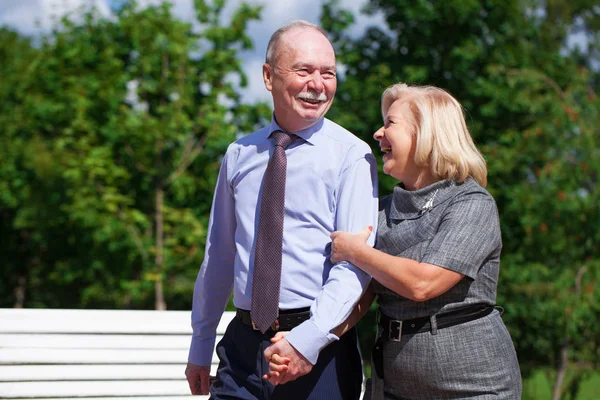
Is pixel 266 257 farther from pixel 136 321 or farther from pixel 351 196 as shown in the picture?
pixel 136 321

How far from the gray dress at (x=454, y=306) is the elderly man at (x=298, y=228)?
0.51 ft

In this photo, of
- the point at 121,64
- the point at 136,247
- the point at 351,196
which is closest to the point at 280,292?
the point at 351,196

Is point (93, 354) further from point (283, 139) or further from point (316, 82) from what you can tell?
point (316, 82)

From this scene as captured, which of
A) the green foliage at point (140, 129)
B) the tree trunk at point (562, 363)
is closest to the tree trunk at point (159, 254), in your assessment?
the green foliage at point (140, 129)

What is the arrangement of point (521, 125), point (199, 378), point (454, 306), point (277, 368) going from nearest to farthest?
point (277, 368) → point (454, 306) → point (199, 378) → point (521, 125)

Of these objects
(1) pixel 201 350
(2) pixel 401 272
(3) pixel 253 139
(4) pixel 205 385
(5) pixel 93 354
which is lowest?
(5) pixel 93 354

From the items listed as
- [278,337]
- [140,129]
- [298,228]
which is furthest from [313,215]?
[140,129]

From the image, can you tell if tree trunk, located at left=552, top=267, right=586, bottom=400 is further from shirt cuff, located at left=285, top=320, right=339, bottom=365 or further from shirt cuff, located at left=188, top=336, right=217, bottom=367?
shirt cuff, located at left=285, top=320, right=339, bottom=365

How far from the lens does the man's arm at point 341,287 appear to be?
2.44m

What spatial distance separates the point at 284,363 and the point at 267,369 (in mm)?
182

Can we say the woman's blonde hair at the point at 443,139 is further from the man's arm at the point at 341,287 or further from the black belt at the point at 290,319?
the black belt at the point at 290,319

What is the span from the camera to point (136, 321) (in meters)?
4.52

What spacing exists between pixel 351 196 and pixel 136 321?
230 cm

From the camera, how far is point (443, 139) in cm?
262
